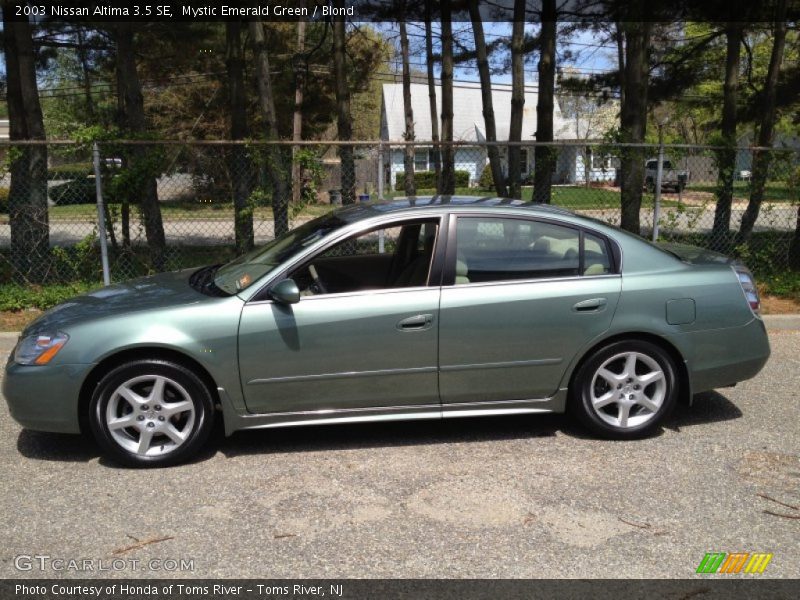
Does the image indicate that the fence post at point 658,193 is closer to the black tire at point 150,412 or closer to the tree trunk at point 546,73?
the tree trunk at point 546,73

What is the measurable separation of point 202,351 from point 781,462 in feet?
Result: 11.6

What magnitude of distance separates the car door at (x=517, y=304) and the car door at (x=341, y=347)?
0.13 metres

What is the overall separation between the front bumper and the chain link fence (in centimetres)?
402

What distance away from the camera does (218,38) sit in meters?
15.0

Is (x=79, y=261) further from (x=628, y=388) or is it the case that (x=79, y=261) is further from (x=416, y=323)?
(x=628, y=388)

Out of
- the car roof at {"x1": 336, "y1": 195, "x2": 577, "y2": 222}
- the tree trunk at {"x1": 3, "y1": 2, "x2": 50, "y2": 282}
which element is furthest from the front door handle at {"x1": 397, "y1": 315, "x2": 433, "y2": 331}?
the tree trunk at {"x1": 3, "y1": 2, "x2": 50, "y2": 282}

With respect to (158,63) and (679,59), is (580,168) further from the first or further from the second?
(158,63)

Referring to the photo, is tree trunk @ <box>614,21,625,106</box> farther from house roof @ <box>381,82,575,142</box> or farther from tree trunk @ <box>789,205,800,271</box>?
house roof @ <box>381,82,575,142</box>

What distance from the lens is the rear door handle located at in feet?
14.4

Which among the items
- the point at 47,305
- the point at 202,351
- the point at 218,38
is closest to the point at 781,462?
the point at 202,351

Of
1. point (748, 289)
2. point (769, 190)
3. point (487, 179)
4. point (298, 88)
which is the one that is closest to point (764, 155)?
point (769, 190)

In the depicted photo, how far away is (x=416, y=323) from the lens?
4234 millimetres

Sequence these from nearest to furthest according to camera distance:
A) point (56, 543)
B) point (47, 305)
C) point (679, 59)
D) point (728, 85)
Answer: point (56, 543), point (47, 305), point (728, 85), point (679, 59)

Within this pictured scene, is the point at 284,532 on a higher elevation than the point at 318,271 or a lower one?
lower
